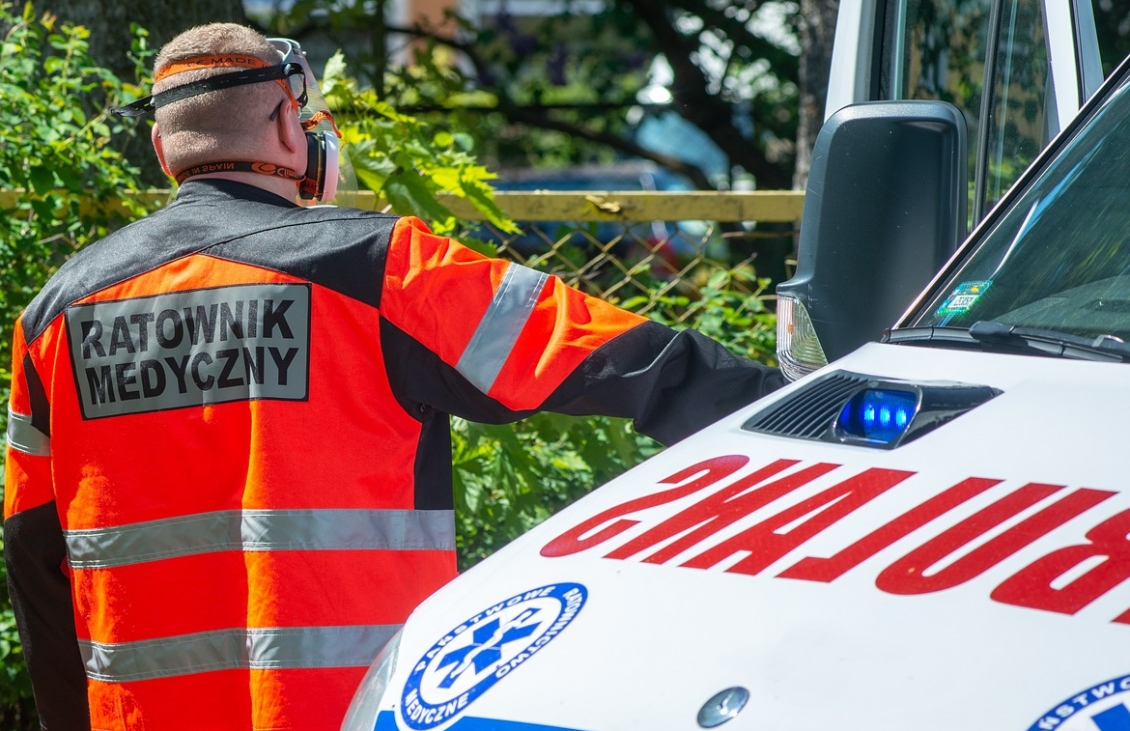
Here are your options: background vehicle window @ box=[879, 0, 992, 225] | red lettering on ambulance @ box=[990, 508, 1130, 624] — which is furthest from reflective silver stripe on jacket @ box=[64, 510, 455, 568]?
background vehicle window @ box=[879, 0, 992, 225]

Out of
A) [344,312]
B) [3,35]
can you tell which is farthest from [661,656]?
[3,35]

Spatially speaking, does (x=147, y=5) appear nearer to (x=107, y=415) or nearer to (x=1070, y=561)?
(x=107, y=415)

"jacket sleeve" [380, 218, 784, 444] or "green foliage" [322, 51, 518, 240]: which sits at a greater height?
"green foliage" [322, 51, 518, 240]

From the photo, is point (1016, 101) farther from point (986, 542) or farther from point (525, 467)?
point (986, 542)

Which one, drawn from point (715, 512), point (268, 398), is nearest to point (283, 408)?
point (268, 398)

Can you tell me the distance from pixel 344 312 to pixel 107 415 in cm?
43

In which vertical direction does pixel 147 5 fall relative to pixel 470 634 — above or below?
above

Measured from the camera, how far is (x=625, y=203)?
3.94 metres

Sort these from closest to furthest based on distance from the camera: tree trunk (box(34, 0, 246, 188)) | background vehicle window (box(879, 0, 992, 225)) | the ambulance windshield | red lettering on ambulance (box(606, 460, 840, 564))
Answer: red lettering on ambulance (box(606, 460, 840, 564)) < the ambulance windshield < background vehicle window (box(879, 0, 992, 225)) < tree trunk (box(34, 0, 246, 188))

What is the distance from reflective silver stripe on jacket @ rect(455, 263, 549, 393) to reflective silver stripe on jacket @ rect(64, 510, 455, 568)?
26cm

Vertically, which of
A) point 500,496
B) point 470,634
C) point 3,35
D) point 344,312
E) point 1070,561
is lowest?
point 500,496

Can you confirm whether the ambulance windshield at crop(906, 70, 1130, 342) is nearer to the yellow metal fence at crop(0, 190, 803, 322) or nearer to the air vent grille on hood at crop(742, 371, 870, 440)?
the air vent grille on hood at crop(742, 371, 870, 440)

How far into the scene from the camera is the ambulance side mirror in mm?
2051

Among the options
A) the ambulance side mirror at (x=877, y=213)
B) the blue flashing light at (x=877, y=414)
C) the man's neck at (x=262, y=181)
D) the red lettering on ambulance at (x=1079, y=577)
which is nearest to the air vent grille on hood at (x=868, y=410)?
the blue flashing light at (x=877, y=414)
